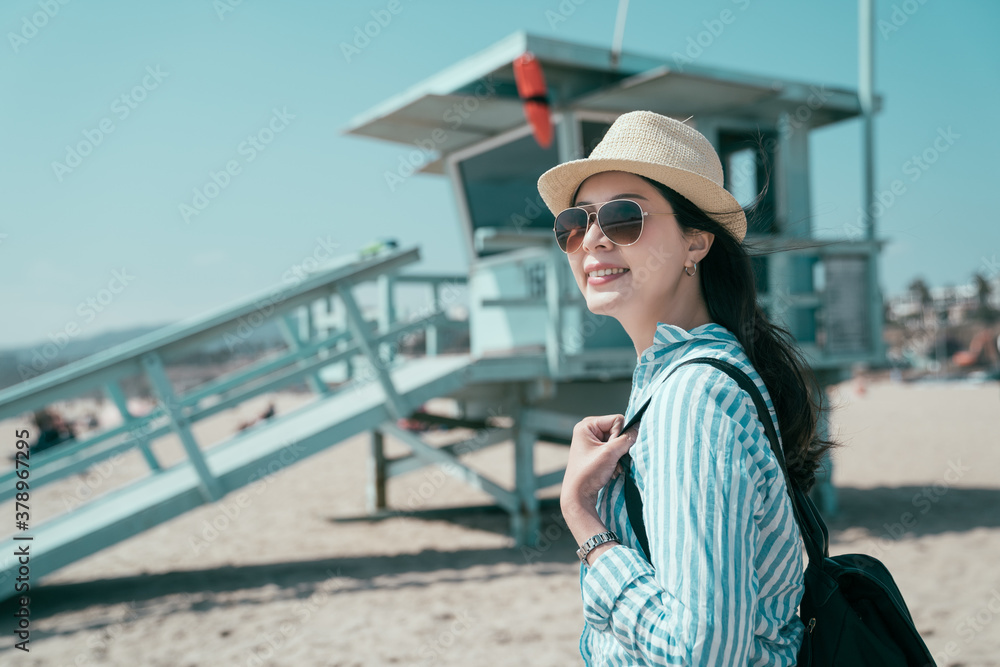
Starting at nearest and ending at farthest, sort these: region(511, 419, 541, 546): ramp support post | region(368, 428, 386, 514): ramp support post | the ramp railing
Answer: the ramp railing, region(511, 419, 541, 546): ramp support post, region(368, 428, 386, 514): ramp support post

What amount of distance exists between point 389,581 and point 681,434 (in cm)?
532

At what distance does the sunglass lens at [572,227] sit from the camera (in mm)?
1304

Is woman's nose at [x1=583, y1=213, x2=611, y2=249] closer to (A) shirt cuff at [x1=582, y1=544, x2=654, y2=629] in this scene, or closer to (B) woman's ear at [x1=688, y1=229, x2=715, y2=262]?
(B) woman's ear at [x1=688, y1=229, x2=715, y2=262]

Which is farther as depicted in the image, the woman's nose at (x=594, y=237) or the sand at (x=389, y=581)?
the sand at (x=389, y=581)

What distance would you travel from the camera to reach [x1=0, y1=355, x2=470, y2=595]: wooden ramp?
15.8ft

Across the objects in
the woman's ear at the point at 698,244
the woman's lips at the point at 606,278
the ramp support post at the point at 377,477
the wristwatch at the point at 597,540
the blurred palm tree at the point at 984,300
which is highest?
the woman's ear at the point at 698,244

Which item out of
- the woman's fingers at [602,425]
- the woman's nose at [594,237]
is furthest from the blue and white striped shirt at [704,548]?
the woman's nose at [594,237]

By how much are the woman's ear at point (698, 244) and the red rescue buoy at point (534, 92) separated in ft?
16.6

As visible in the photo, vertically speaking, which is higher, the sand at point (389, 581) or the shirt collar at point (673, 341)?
the shirt collar at point (673, 341)

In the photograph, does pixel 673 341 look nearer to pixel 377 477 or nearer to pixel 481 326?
pixel 481 326

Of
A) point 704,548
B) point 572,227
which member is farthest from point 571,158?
point 704,548

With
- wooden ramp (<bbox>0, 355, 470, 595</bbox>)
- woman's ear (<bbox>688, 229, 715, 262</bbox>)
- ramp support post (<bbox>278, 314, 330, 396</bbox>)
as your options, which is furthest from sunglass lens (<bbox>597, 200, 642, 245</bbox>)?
ramp support post (<bbox>278, 314, 330, 396</bbox>)

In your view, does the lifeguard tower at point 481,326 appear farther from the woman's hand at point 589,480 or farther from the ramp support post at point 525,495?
the woman's hand at point 589,480

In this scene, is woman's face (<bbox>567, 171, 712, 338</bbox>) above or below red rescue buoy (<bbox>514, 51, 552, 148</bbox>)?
below
